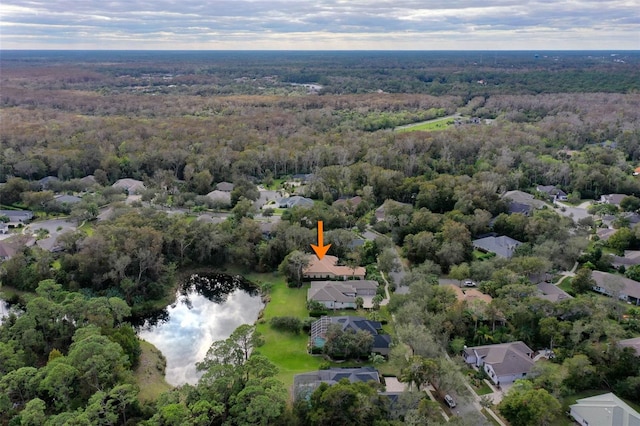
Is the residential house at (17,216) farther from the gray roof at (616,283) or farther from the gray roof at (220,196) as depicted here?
the gray roof at (616,283)

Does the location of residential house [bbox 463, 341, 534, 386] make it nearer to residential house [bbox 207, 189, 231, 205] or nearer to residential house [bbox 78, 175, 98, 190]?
residential house [bbox 207, 189, 231, 205]

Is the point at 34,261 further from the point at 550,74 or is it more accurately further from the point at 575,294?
the point at 550,74

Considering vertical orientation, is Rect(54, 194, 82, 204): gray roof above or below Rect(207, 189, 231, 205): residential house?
above

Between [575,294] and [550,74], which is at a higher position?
[550,74]

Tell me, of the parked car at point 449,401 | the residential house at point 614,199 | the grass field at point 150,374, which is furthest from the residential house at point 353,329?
the residential house at point 614,199

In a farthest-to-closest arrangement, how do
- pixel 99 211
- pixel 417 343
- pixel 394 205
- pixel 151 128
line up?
pixel 151 128, pixel 99 211, pixel 394 205, pixel 417 343

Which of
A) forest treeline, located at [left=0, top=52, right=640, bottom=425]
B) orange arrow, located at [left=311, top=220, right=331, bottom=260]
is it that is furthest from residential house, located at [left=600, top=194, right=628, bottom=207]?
orange arrow, located at [left=311, top=220, right=331, bottom=260]

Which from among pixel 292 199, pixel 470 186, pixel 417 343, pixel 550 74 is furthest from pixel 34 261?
pixel 550 74
